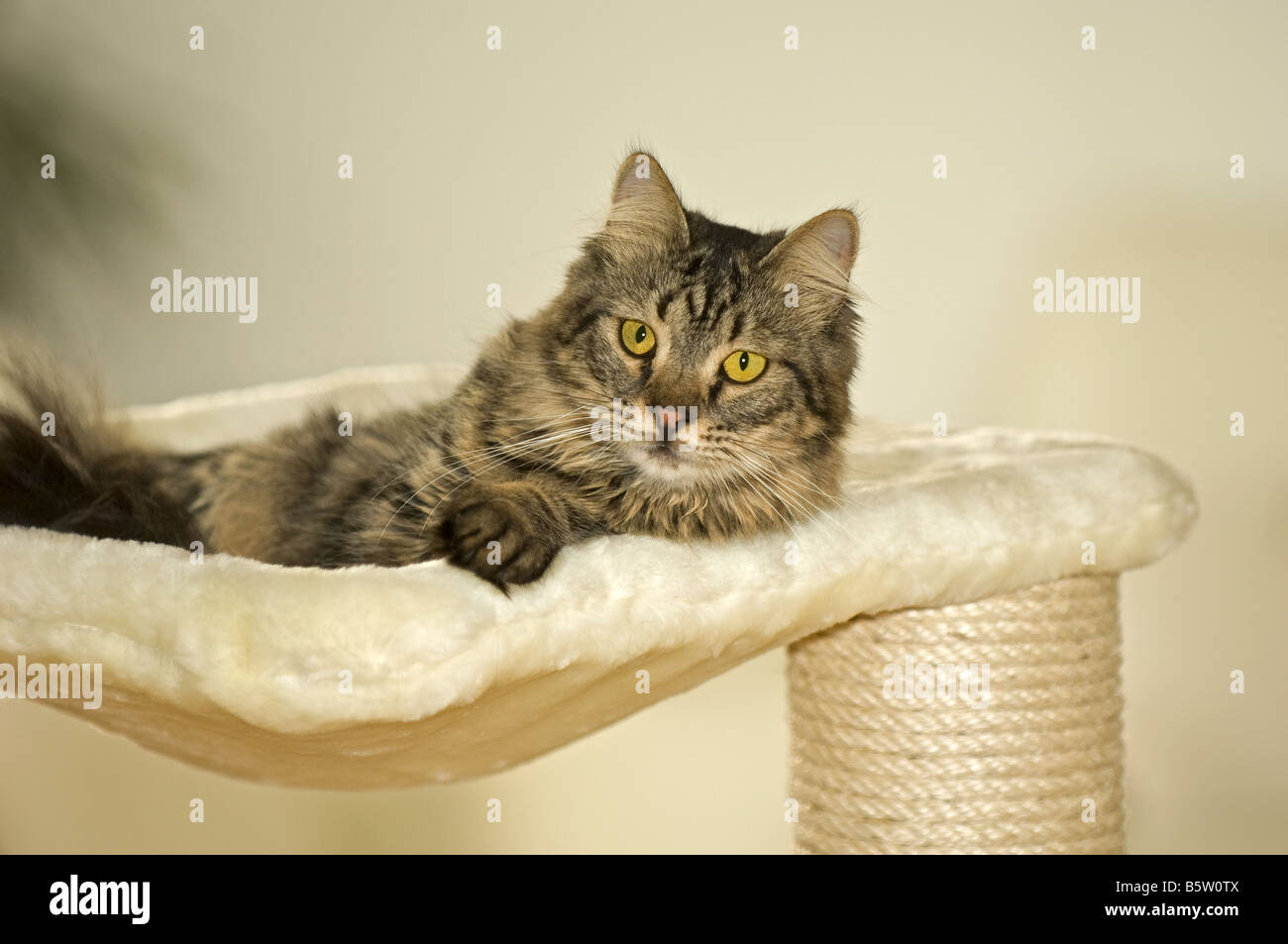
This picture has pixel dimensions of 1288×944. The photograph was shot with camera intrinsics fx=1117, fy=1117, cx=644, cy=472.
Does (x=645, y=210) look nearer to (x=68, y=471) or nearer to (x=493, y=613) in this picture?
(x=493, y=613)

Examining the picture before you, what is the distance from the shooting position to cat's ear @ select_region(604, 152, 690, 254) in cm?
134

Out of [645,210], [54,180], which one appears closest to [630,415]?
[645,210]

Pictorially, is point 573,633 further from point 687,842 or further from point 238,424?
point 687,842

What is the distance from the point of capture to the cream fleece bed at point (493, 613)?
100 centimetres

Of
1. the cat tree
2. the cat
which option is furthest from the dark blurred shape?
the cat tree

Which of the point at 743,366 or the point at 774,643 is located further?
the point at 774,643

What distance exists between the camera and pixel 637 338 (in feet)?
4.28

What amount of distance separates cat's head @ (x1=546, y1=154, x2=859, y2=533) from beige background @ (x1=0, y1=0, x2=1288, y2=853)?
1.09 m

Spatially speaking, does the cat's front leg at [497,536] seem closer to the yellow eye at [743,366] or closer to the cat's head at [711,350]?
the cat's head at [711,350]

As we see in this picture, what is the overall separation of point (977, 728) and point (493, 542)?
74cm

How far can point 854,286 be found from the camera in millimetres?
1423
